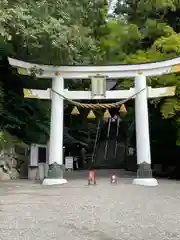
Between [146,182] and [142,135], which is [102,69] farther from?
[146,182]

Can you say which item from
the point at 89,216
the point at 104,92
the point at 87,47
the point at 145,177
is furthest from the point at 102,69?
the point at 89,216

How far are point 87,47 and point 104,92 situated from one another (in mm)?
2287

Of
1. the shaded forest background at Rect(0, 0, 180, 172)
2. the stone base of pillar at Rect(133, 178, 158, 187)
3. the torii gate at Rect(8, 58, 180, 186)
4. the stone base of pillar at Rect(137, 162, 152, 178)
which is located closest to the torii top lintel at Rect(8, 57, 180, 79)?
the torii gate at Rect(8, 58, 180, 186)

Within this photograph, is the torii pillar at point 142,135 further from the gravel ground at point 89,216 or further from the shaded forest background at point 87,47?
the gravel ground at point 89,216

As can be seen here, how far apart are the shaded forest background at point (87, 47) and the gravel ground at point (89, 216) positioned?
531 cm

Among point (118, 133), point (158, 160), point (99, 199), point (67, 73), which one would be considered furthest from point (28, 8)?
point (118, 133)

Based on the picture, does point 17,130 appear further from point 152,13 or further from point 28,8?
point 152,13

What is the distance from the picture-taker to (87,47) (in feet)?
49.9

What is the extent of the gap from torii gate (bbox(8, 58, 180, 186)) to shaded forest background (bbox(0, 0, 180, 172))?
23.9 inches

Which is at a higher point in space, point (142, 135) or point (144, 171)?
point (142, 135)

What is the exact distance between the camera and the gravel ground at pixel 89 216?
5.36m

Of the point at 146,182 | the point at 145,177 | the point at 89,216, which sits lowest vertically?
the point at 89,216

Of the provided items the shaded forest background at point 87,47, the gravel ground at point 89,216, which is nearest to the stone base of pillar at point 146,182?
the shaded forest background at point 87,47

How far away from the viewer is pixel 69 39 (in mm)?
13367
